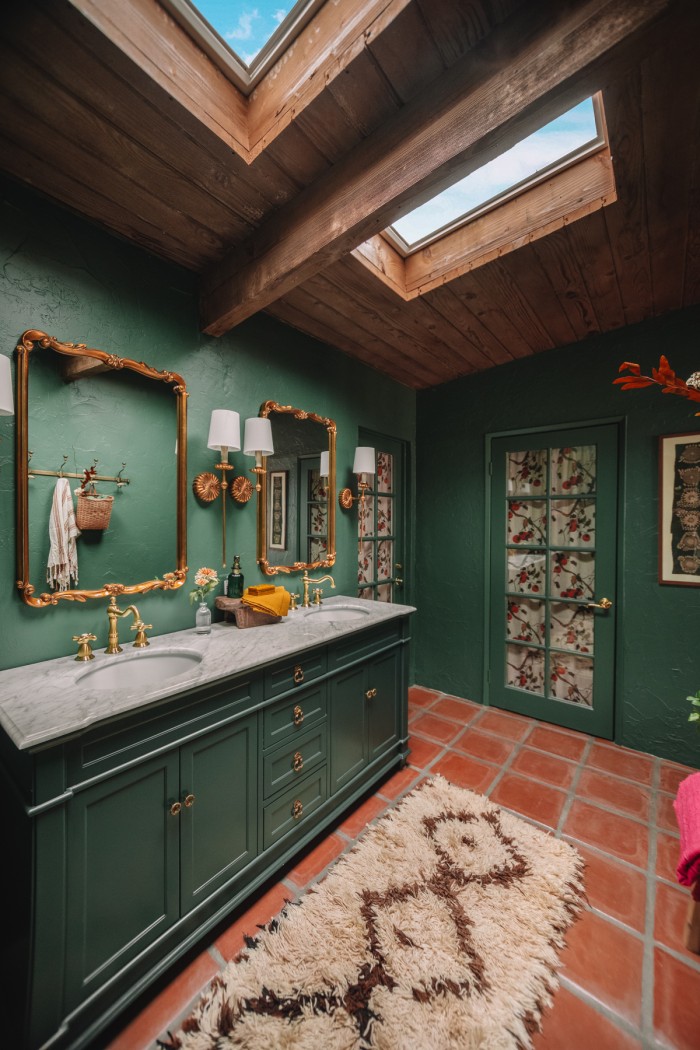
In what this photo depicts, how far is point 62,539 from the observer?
1482mm

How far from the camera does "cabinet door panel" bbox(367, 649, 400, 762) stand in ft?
6.92

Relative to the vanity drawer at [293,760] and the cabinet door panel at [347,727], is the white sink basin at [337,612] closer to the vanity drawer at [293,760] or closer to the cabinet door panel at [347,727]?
the cabinet door panel at [347,727]

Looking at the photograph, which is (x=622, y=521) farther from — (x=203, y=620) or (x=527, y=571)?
(x=203, y=620)

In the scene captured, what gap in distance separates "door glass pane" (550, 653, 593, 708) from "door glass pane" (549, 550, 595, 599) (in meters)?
0.44

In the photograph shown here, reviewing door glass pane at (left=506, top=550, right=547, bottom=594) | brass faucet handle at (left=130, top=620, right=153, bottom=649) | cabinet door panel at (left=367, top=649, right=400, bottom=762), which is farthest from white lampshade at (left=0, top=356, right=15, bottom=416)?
door glass pane at (left=506, top=550, right=547, bottom=594)

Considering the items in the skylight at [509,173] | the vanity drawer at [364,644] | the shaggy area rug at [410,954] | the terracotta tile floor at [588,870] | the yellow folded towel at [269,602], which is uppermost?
the skylight at [509,173]

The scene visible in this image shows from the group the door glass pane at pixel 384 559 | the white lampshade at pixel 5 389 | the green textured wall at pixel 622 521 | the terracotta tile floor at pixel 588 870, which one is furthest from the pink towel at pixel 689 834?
the white lampshade at pixel 5 389

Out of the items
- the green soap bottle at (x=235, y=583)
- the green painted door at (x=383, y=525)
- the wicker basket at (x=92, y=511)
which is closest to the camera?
the wicker basket at (x=92, y=511)

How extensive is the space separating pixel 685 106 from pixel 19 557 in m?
2.52

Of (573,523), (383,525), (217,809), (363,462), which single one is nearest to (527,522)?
(573,523)

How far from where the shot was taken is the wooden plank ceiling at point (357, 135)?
38.7 inches

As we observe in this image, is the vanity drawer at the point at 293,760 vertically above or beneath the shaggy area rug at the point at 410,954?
above

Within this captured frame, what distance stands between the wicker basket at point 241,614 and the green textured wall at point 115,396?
0.51 feet

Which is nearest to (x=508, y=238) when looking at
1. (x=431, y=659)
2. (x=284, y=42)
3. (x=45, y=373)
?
(x=284, y=42)
